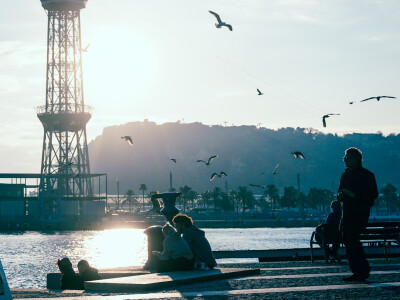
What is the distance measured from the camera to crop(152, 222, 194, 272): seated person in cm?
1485

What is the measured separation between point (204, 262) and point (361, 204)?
12.7 ft

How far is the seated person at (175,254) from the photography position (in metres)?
14.9

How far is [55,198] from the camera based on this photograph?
162 m

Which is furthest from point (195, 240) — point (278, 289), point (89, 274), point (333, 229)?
point (333, 229)

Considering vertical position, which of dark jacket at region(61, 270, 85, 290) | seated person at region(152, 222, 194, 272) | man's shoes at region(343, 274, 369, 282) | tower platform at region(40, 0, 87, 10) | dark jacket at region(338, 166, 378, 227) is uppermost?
tower platform at region(40, 0, 87, 10)

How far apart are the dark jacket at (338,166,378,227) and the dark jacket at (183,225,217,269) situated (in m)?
3.37

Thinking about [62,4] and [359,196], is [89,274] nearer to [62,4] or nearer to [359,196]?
[359,196]

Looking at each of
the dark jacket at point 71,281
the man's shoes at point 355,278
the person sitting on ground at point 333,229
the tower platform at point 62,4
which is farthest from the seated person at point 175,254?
the tower platform at point 62,4

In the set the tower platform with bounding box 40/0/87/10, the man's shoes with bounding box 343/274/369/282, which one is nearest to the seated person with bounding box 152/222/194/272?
the man's shoes with bounding box 343/274/369/282

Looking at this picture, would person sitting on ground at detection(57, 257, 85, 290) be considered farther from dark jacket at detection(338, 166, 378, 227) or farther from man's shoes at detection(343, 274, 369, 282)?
dark jacket at detection(338, 166, 378, 227)

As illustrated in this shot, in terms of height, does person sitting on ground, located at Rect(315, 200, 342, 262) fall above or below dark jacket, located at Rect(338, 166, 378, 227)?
below

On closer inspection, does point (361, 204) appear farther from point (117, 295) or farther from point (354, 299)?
point (117, 295)

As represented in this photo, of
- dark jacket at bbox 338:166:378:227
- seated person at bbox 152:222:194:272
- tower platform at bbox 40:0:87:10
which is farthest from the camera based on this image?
tower platform at bbox 40:0:87:10

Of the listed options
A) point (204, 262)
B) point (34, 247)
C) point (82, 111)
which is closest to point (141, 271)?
point (204, 262)
